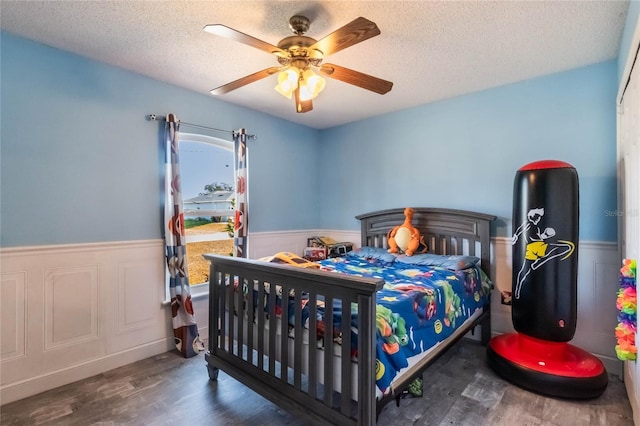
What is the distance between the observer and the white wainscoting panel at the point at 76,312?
7.34 feet

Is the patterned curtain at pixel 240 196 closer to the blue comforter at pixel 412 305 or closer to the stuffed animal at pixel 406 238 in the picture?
the blue comforter at pixel 412 305

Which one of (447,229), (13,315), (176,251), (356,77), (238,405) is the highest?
(356,77)

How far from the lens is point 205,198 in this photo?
11.4ft

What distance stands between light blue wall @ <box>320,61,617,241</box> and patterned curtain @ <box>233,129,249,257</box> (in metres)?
1.47

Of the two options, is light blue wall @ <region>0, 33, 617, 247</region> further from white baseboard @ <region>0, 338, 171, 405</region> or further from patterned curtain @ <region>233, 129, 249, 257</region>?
white baseboard @ <region>0, 338, 171, 405</region>

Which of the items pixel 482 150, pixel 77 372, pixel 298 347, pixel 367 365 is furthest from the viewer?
pixel 482 150

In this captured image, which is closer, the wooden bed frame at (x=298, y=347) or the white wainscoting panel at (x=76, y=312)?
the wooden bed frame at (x=298, y=347)

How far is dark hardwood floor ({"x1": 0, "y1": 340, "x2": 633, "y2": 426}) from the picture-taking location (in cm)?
199

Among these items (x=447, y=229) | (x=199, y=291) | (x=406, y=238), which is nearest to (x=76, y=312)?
(x=199, y=291)

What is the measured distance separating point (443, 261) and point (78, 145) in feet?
10.8

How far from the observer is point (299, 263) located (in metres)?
2.38

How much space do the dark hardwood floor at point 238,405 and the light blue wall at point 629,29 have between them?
2.25 m

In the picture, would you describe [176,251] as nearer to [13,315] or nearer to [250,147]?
[13,315]

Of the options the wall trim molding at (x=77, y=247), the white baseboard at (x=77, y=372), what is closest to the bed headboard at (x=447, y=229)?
the wall trim molding at (x=77, y=247)
